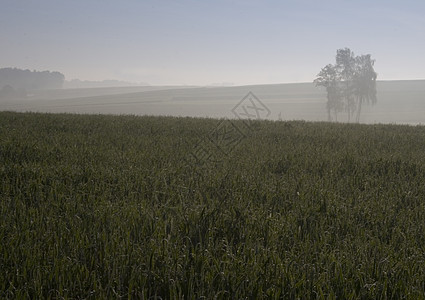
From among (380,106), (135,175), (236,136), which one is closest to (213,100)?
(380,106)

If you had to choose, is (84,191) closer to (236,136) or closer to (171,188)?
(171,188)

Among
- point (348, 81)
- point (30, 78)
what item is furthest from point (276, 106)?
point (30, 78)

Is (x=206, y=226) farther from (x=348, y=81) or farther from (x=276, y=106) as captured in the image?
(x=276, y=106)

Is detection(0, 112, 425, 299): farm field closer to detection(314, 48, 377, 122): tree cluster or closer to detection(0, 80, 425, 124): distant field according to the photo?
detection(0, 80, 425, 124): distant field

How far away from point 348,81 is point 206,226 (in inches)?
2127

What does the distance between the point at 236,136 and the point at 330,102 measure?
43.3 m

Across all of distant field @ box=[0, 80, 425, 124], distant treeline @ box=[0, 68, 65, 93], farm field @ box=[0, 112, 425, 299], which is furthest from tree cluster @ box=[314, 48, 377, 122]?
distant treeline @ box=[0, 68, 65, 93]

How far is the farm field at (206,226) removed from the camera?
2.18 m

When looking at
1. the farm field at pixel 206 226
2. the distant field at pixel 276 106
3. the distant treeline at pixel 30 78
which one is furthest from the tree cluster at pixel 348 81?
the distant treeline at pixel 30 78

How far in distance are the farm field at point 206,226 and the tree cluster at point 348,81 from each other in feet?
151

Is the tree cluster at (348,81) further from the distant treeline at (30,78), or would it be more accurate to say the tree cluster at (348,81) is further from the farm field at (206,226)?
the distant treeline at (30,78)

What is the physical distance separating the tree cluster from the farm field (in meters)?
46.1

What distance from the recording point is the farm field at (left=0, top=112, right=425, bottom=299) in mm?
2184

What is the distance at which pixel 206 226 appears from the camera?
3168mm
